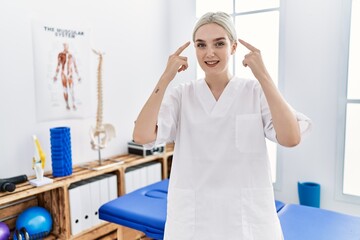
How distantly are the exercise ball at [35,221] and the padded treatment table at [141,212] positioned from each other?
1.33 feet

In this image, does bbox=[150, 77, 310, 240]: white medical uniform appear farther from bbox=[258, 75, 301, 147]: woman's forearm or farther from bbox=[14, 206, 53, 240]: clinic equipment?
bbox=[14, 206, 53, 240]: clinic equipment

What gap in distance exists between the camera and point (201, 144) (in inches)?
44.2

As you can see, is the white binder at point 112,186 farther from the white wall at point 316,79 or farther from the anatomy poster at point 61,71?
the white wall at point 316,79

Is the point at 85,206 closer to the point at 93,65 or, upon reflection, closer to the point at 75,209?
the point at 75,209

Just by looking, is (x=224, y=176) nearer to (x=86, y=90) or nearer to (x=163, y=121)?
(x=163, y=121)

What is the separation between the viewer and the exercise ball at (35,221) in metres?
2.03

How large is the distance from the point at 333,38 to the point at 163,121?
76.7 inches

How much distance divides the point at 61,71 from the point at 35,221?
1087 millimetres

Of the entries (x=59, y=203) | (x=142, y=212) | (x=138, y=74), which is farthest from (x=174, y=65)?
(x=138, y=74)

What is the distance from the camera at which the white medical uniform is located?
108 cm

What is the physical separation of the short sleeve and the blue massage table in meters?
0.78

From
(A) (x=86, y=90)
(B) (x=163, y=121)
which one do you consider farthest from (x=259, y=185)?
(A) (x=86, y=90)

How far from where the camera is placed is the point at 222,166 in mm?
1089

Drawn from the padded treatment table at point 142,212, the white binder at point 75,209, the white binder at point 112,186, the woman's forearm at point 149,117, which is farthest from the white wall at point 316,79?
the woman's forearm at point 149,117
